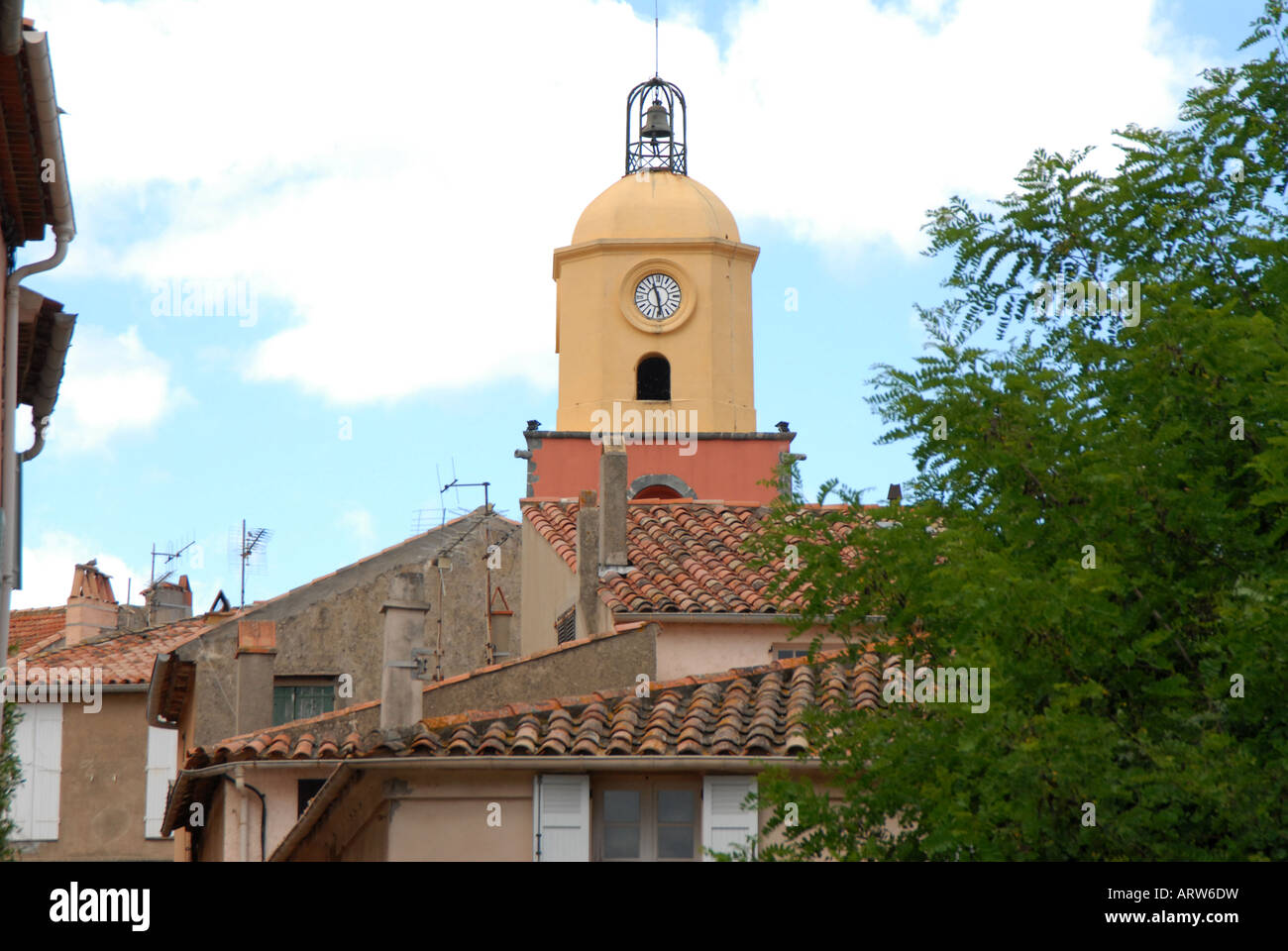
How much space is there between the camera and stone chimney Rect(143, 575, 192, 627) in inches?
1362

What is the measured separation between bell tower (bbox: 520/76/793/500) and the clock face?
19 mm

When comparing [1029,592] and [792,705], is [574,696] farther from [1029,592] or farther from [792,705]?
[1029,592]

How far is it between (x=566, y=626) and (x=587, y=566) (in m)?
1.60

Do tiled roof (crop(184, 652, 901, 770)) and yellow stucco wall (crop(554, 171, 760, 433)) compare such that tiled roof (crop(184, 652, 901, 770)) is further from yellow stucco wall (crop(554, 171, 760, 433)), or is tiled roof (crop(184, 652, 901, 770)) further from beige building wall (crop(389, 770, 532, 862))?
yellow stucco wall (crop(554, 171, 760, 433))

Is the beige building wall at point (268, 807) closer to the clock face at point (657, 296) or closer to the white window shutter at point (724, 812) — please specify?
the white window shutter at point (724, 812)

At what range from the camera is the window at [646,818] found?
46.7ft

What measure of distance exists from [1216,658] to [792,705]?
7.43 metres

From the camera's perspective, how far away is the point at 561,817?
14008 mm

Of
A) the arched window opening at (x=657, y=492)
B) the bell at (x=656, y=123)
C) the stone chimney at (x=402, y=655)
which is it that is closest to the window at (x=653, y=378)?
the arched window opening at (x=657, y=492)

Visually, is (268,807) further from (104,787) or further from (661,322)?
(661,322)

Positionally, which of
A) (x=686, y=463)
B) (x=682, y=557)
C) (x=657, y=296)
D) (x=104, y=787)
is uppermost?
(x=657, y=296)

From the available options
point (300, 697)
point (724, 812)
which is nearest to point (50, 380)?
point (724, 812)

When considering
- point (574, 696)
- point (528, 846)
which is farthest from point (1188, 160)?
point (574, 696)
